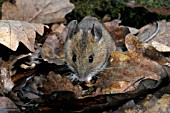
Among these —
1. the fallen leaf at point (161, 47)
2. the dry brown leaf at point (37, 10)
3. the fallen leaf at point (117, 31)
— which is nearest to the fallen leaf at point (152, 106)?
the fallen leaf at point (161, 47)

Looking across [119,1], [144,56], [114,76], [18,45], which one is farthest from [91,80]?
[119,1]

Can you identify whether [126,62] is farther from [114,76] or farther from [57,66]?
[57,66]

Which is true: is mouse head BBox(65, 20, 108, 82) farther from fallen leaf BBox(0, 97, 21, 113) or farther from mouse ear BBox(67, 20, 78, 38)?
fallen leaf BBox(0, 97, 21, 113)

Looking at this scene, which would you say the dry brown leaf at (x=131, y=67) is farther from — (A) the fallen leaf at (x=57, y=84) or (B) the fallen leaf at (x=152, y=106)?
(B) the fallen leaf at (x=152, y=106)

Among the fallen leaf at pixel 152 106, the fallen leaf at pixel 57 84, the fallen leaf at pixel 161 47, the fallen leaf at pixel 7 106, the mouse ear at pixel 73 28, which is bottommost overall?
the fallen leaf at pixel 161 47

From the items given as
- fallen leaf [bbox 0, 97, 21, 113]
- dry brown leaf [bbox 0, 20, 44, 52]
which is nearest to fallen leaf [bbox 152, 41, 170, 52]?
dry brown leaf [bbox 0, 20, 44, 52]

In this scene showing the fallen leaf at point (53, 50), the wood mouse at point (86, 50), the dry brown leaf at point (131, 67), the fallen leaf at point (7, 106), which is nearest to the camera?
the fallen leaf at point (7, 106)
